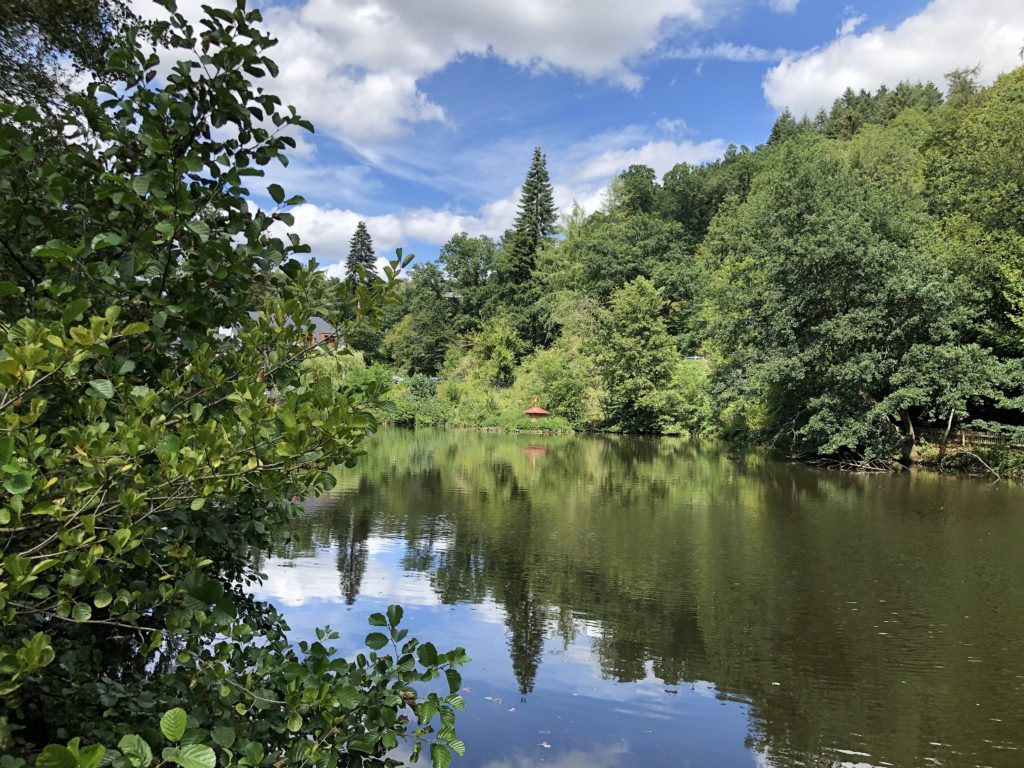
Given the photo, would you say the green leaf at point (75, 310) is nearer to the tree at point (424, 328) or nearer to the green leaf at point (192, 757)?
the green leaf at point (192, 757)

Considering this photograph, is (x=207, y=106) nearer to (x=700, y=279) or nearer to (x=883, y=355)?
(x=883, y=355)

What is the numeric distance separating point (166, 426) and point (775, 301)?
70.0 ft

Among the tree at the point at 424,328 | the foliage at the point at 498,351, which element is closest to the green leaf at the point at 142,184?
the foliage at the point at 498,351

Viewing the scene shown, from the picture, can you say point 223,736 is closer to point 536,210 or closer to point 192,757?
point 192,757

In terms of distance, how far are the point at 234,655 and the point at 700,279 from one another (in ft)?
140

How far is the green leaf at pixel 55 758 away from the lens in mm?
1124

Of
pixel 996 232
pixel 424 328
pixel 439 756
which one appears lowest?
pixel 439 756

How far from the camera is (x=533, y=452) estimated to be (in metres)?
24.5

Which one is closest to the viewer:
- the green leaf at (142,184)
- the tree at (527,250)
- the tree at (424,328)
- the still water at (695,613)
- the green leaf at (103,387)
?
the green leaf at (103,387)

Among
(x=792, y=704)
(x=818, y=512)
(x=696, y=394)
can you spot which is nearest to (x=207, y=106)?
(x=792, y=704)

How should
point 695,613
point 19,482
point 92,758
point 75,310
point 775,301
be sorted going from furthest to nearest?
point 775,301, point 695,613, point 75,310, point 19,482, point 92,758

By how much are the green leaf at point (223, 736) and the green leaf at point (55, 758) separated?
0.50 meters

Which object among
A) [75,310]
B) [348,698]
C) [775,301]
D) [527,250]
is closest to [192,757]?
[348,698]

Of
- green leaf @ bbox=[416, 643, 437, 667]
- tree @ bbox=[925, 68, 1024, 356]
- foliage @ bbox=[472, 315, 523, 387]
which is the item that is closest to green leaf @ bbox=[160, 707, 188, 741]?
green leaf @ bbox=[416, 643, 437, 667]
